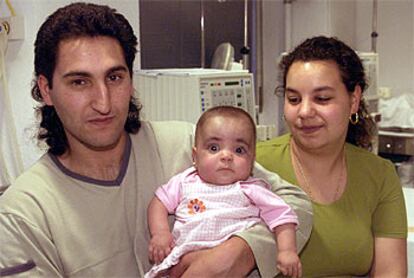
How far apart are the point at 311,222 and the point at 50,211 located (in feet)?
2.18

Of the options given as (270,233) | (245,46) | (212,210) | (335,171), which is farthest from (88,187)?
(245,46)

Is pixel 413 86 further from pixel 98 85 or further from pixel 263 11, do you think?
pixel 98 85

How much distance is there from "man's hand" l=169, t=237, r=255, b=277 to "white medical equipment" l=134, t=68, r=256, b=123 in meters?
0.94

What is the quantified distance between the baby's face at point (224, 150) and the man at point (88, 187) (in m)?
0.15

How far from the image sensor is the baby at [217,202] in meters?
1.25

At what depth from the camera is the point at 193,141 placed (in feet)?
4.74

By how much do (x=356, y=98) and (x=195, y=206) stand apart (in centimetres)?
61

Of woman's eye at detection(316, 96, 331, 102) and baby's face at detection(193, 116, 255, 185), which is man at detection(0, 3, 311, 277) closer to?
baby's face at detection(193, 116, 255, 185)

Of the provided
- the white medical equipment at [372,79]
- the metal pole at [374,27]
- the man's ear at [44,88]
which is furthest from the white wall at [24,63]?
the metal pole at [374,27]

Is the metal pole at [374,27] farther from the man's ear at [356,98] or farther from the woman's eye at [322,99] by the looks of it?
the woman's eye at [322,99]

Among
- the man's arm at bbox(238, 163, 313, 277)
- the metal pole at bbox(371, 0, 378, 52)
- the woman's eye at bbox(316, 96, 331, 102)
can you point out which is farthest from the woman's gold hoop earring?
the metal pole at bbox(371, 0, 378, 52)

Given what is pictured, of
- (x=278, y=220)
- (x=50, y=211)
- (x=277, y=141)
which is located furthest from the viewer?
(x=277, y=141)

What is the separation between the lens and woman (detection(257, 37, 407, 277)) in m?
1.49

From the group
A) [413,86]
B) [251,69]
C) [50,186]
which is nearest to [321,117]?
[50,186]
